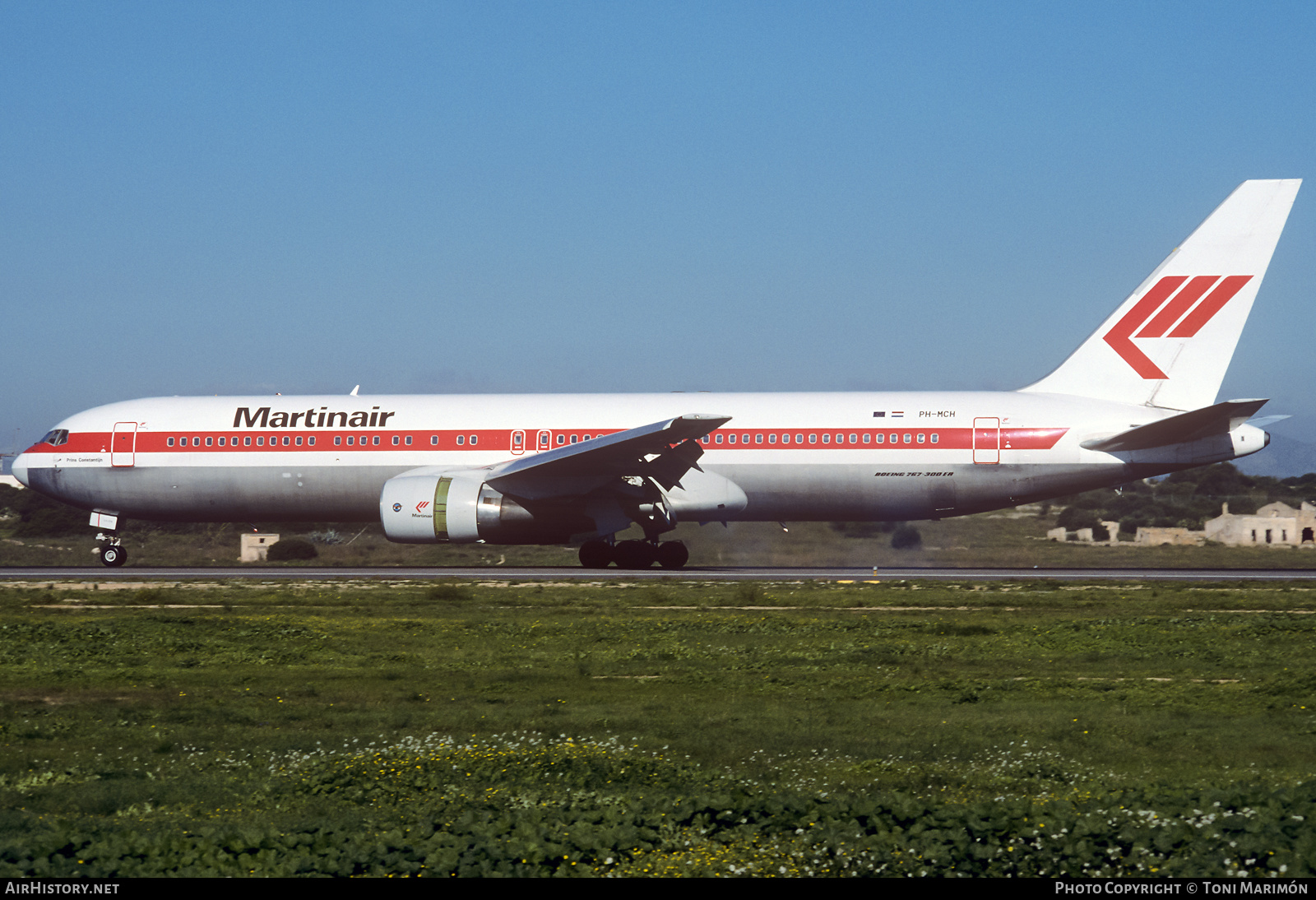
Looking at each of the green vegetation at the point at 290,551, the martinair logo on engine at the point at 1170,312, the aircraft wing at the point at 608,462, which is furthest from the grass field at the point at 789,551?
the martinair logo on engine at the point at 1170,312

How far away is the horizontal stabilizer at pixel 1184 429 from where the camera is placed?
24.0 metres

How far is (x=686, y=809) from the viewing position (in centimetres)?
686

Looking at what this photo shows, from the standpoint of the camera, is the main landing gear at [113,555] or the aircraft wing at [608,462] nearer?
the aircraft wing at [608,462]

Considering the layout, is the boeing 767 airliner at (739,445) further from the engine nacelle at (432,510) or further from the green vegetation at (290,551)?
the green vegetation at (290,551)

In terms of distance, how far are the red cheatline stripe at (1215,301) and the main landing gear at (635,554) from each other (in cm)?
1216

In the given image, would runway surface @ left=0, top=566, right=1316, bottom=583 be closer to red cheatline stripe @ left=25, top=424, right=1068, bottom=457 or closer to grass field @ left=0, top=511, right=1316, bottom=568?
grass field @ left=0, top=511, right=1316, bottom=568

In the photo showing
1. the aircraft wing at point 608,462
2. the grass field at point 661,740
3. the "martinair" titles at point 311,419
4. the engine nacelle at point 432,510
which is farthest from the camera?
the "martinair" titles at point 311,419

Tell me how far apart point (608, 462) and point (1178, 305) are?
12892mm

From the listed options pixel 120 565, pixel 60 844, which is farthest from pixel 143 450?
pixel 60 844

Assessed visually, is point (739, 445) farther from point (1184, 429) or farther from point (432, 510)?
point (1184, 429)

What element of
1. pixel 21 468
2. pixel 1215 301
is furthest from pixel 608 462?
pixel 21 468

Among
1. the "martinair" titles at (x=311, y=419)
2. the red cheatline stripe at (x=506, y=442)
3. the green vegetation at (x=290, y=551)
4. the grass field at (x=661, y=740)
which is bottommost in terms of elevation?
the grass field at (x=661, y=740)

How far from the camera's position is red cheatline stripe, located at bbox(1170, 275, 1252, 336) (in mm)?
26453

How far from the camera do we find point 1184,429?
975 inches
